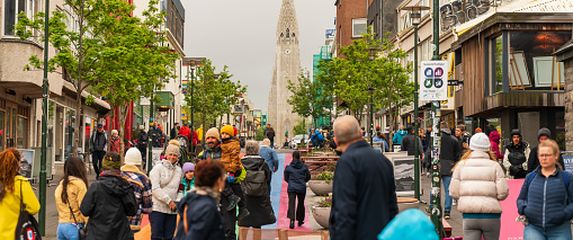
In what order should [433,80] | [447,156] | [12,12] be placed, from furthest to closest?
[12,12], [447,156], [433,80]

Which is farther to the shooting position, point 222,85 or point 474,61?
point 222,85

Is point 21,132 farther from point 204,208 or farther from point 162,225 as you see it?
point 204,208

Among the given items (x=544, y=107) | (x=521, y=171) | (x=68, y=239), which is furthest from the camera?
(x=544, y=107)

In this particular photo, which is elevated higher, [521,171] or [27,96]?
[27,96]

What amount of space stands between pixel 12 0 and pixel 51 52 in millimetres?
5194

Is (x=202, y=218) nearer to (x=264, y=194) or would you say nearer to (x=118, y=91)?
(x=264, y=194)

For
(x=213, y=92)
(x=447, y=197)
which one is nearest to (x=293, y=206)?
(x=447, y=197)

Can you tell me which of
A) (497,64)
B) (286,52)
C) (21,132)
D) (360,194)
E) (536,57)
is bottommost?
(360,194)

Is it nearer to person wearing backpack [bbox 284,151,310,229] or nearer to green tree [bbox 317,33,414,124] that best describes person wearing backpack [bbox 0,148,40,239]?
person wearing backpack [bbox 284,151,310,229]

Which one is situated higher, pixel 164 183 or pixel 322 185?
pixel 164 183

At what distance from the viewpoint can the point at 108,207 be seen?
9.46 metres

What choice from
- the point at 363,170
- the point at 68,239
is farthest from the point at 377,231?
the point at 68,239

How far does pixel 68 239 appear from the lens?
9945 mm

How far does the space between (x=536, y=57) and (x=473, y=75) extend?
4276mm
